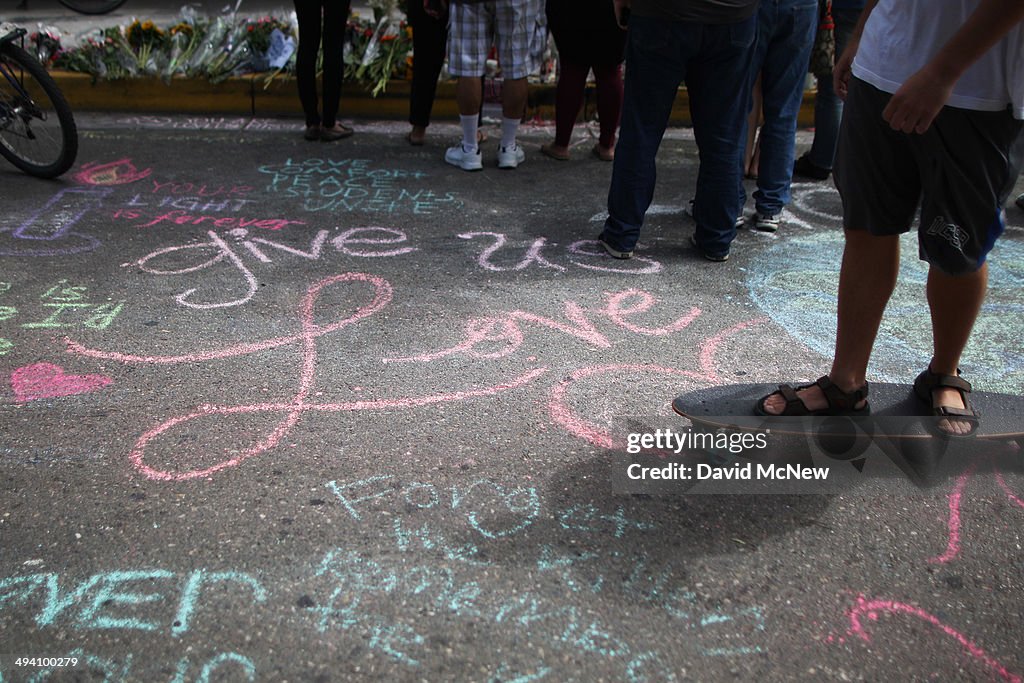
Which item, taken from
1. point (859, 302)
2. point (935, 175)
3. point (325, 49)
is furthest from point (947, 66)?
point (325, 49)

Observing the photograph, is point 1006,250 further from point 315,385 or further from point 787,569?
point 315,385

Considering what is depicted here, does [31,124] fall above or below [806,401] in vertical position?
above

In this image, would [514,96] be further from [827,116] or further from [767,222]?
[827,116]

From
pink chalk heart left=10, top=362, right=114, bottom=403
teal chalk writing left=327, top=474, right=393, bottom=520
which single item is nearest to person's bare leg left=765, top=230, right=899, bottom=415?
teal chalk writing left=327, top=474, right=393, bottom=520

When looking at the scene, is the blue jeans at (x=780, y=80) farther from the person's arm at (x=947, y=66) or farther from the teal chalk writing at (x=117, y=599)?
the teal chalk writing at (x=117, y=599)

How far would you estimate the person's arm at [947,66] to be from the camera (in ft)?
6.14

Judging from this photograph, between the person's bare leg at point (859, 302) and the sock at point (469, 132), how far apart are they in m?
3.05

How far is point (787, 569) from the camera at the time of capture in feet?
6.56

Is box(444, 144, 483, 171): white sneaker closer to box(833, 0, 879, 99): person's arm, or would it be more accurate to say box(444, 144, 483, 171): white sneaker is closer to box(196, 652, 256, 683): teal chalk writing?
box(833, 0, 879, 99): person's arm

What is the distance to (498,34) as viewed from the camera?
479 cm

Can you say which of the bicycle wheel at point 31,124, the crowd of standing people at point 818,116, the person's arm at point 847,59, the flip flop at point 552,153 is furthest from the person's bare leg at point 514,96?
the person's arm at point 847,59

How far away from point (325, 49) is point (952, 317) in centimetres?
408

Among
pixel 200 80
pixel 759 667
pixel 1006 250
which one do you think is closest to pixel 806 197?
pixel 1006 250

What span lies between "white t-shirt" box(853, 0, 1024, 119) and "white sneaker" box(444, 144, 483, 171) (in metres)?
3.06
